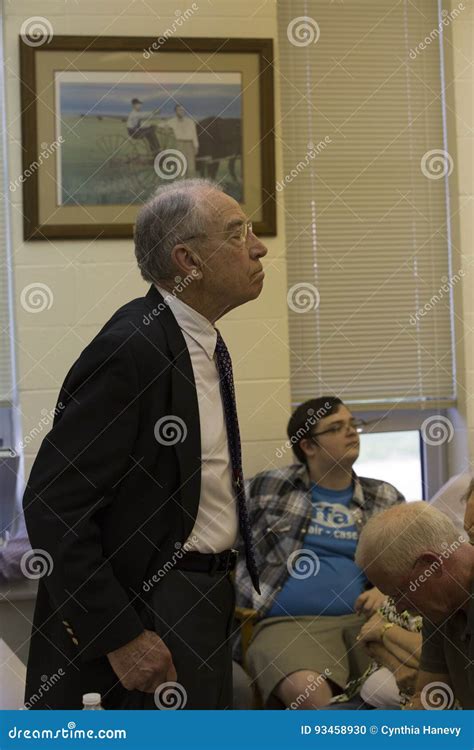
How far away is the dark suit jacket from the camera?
1.72 metres

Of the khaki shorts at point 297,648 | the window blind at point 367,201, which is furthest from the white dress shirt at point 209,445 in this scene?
the window blind at point 367,201

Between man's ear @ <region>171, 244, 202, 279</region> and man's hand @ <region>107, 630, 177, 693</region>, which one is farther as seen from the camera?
man's ear @ <region>171, 244, 202, 279</region>

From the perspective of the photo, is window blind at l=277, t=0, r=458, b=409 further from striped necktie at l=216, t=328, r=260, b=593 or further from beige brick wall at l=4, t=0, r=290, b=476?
striped necktie at l=216, t=328, r=260, b=593

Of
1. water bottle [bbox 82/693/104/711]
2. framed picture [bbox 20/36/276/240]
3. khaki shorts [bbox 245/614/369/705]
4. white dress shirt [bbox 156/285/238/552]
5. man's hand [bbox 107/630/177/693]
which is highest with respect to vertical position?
framed picture [bbox 20/36/276/240]

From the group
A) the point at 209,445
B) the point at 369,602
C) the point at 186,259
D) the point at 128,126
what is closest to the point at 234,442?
the point at 209,445

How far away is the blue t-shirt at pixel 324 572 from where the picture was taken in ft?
9.71

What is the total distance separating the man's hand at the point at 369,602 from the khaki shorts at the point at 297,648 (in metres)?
0.07

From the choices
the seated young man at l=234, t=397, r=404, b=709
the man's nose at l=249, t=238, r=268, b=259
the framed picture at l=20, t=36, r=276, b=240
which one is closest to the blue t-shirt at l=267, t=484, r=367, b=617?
the seated young man at l=234, t=397, r=404, b=709

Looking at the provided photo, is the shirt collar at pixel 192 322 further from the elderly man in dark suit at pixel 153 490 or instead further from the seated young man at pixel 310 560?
the seated young man at pixel 310 560

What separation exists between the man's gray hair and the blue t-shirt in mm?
1321

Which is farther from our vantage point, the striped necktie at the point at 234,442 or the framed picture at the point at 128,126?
the framed picture at the point at 128,126

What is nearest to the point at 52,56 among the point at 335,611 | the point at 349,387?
the point at 349,387

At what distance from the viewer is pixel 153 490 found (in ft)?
5.93

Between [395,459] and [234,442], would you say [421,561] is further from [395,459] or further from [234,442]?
[395,459]
